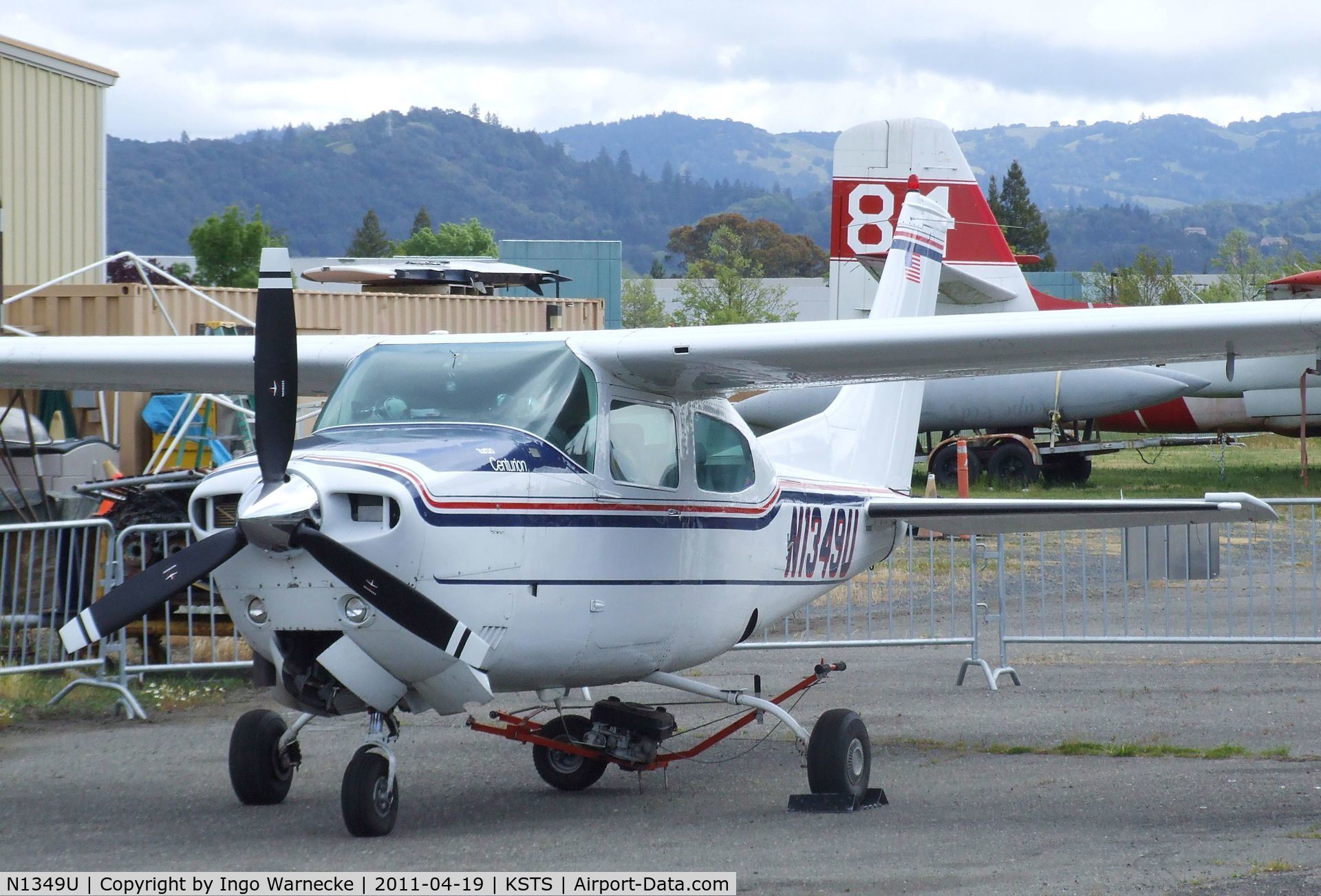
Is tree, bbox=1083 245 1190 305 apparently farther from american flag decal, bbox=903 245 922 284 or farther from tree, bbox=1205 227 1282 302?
american flag decal, bbox=903 245 922 284

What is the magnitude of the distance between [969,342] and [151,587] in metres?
3.64

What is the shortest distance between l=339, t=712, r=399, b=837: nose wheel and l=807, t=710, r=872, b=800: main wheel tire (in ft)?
6.45

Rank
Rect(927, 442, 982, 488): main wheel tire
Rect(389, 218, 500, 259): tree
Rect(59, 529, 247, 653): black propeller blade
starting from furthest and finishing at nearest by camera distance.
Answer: Rect(389, 218, 500, 259): tree < Rect(927, 442, 982, 488): main wheel tire < Rect(59, 529, 247, 653): black propeller blade

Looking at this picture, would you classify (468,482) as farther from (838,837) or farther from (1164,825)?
(1164,825)

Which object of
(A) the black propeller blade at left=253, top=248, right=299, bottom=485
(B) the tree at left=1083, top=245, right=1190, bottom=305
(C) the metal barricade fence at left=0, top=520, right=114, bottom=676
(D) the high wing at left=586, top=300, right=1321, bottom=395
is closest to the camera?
(A) the black propeller blade at left=253, top=248, right=299, bottom=485

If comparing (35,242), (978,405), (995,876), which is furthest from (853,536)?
(978,405)

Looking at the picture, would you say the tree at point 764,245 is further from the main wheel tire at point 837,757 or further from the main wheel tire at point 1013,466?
the main wheel tire at point 837,757

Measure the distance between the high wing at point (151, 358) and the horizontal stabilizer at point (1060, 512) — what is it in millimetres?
3304

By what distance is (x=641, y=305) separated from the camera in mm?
90875

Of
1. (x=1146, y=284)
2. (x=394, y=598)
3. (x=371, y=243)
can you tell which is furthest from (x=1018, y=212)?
(x=394, y=598)

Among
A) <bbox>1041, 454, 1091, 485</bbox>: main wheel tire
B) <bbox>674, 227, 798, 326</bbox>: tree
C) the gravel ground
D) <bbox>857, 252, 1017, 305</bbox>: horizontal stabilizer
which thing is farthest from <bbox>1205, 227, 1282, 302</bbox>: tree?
the gravel ground

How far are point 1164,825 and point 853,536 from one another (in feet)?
8.98

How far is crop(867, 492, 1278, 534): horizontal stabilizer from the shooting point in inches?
273

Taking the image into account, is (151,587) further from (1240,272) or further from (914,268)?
(1240,272)
